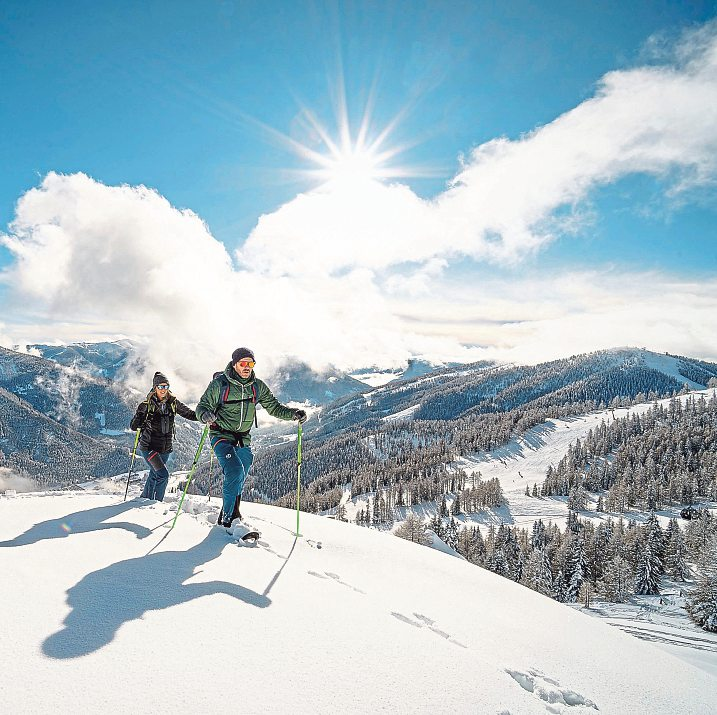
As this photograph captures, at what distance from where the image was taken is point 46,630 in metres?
3.16

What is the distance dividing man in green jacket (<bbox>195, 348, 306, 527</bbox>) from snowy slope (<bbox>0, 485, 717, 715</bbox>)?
0.78 meters

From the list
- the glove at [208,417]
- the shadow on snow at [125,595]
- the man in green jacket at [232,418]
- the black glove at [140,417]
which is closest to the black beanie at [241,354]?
the man in green jacket at [232,418]

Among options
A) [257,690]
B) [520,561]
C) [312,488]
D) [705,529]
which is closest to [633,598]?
[520,561]

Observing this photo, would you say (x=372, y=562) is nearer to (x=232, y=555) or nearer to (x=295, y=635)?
(x=232, y=555)

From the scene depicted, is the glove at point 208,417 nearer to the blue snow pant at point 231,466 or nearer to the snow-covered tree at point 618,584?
the blue snow pant at point 231,466

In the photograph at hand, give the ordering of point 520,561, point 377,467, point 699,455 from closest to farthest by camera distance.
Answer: point 520,561, point 699,455, point 377,467

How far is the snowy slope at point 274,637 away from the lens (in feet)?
9.02

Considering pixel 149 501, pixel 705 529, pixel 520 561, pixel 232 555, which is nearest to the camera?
pixel 232 555

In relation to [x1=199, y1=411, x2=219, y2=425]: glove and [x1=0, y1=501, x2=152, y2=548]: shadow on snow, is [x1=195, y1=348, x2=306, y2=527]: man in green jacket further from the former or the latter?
[x1=0, y1=501, x2=152, y2=548]: shadow on snow

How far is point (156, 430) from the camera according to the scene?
1018 centimetres

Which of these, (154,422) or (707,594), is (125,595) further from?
(707,594)

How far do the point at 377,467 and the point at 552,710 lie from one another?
195 meters

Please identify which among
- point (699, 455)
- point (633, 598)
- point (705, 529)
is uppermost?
point (699, 455)

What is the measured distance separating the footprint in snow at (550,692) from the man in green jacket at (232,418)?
543cm
